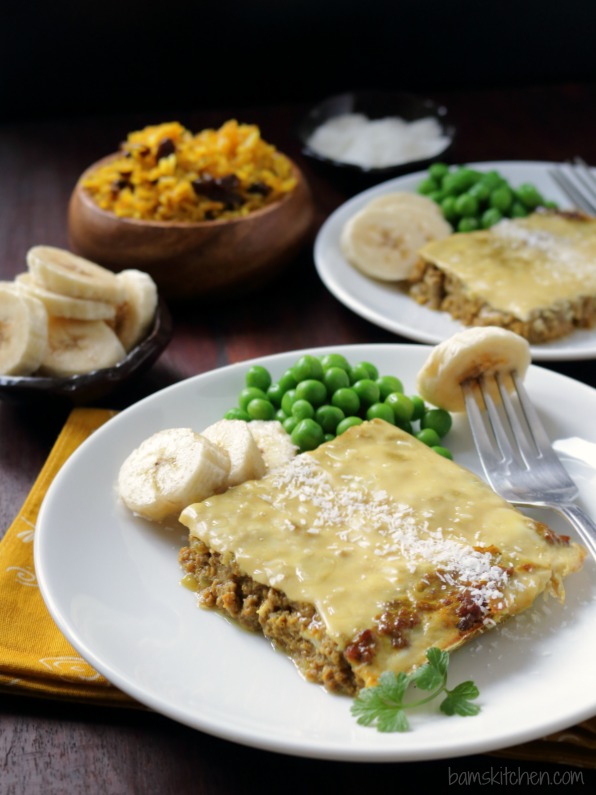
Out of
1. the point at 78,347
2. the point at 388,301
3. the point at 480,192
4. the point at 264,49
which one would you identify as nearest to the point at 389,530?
the point at 78,347

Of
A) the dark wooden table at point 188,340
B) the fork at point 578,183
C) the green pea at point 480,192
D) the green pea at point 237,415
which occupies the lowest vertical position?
the dark wooden table at point 188,340

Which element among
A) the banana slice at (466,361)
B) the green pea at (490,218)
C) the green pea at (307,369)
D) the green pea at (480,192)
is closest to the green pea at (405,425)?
the banana slice at (466,361)

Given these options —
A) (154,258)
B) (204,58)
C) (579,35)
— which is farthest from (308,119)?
(579,35)

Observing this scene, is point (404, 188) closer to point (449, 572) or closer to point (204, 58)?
point (204, 58)

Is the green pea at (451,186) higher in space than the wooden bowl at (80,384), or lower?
higher

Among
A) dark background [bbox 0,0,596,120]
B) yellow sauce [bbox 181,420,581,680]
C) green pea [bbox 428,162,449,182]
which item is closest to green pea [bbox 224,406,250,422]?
yellow sauce [bbox 181,420,581,680]

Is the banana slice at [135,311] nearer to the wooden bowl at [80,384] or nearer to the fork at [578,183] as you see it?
the wooden bowl at [80,384]
